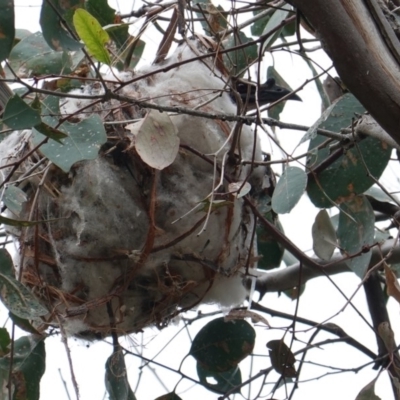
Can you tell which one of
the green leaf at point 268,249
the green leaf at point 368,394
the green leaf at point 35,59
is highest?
the green leaf at point 35,59

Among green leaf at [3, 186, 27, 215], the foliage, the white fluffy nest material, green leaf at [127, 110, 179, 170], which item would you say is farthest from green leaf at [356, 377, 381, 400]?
green leaf at [3, 186, 27, 215]

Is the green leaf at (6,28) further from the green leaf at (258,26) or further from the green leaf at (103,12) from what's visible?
the green leaf at (258,26)

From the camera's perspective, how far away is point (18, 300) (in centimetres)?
104

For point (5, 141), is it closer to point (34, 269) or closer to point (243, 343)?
point (34, 269)

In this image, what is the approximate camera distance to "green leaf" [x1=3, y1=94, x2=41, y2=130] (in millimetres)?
962

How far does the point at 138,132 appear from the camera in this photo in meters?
1.03

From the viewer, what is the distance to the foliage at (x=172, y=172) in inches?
41.5

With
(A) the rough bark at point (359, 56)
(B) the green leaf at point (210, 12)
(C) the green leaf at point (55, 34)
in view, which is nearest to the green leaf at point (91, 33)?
(C) the green leaf at point (55, 34)

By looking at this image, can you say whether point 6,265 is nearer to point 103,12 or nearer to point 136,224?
point 136,224

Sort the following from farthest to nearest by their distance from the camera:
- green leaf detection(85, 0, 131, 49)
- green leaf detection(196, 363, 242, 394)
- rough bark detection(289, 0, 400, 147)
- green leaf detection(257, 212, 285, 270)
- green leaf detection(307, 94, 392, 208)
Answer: green leaf detection(257, 212, 285, 270), green leaf detection(196, 363, 242, 394), green leaf detection(85, 0, 131, 49), green leaf detection(307, 94, 392, 208), rough bark detection(289, 0, 400, 147)

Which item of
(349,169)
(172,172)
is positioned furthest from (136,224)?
(349,169)

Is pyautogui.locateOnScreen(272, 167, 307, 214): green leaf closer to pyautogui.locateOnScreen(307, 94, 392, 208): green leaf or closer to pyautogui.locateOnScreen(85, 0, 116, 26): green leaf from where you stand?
pyautogui.locateOnScreen(307, 94, 392, 208): green leaf

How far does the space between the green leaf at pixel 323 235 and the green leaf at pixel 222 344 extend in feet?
0.73

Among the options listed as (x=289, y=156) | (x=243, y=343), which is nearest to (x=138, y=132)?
(x=289, y=156)
